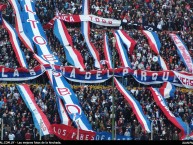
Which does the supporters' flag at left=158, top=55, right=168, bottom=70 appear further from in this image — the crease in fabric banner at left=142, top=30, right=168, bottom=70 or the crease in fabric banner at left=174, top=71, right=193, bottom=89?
the crease in fabric banner at left=174, top=71, right=193, bottom=89

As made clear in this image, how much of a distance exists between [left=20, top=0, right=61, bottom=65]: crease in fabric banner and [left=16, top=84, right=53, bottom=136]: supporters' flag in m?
5.63

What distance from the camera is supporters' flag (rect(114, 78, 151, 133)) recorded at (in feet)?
147

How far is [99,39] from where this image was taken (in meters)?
58.6

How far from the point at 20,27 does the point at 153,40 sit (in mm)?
9476

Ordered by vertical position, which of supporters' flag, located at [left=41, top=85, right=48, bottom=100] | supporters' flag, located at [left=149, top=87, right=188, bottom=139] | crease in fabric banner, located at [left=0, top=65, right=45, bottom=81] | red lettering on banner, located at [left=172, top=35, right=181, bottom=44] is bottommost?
supporters' flag, located at [left=149, top=87, right=188, bottom=139]

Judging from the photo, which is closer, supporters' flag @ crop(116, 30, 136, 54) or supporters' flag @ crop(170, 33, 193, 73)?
supporters' flag @ crop(170, 33, 193, 73)

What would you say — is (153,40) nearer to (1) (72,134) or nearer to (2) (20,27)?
(2) (20,27)

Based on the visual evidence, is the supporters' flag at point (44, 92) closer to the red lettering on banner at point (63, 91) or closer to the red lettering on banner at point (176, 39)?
the red lettering on banner at point (63, 91)

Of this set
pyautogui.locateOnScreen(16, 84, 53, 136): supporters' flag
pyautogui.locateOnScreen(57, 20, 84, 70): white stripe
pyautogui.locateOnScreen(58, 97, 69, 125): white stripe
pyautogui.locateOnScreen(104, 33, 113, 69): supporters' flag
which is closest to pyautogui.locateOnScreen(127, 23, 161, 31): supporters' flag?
pyautogui.locateOnScreen(104, 33, 113, 69): supporters' flag

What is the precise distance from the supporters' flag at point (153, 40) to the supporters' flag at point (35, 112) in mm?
11731

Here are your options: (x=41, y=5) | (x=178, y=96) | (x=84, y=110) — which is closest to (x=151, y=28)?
(x=41, y=5)

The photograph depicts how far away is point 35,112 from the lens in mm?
45375

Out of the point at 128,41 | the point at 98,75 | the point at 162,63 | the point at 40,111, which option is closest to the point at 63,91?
the point at 98,75

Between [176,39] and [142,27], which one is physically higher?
[142,27]
